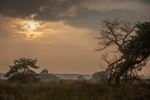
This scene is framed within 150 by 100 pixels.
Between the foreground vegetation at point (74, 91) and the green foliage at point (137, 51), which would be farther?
the green foliage at point (137, 51)

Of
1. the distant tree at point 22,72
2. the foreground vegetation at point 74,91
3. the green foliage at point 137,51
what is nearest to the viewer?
the foreground vegetation at point 74,91

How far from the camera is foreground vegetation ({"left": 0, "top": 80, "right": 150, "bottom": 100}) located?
2627 centimetres

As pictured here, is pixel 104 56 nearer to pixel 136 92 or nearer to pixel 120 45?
pixel 120 45

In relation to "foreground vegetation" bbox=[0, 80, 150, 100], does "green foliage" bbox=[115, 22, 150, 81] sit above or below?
above

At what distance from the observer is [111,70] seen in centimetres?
3459

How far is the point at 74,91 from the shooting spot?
93.3 feet

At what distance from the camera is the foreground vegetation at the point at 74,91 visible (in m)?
26.3

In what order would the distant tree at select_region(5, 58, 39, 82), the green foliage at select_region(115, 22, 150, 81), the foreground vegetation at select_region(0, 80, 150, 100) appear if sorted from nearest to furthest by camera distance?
the foreground vegetation at select_region(0, 80, 150, 100)
the green foliage at select_region(115, 22, 150, 81)
the distant tree at select_region(5, 58, 39, 82)

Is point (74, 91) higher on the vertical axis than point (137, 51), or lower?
lower

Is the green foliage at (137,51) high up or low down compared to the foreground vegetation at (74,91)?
up

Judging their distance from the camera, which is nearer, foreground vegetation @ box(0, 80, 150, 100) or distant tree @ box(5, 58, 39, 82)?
foreground vegetation @ box(0, 80, 150, 100)

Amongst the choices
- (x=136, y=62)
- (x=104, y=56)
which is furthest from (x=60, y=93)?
(x=104, y=56)

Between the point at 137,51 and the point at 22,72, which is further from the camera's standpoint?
the point at 22,72

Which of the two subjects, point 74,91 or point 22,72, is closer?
point 74,91
